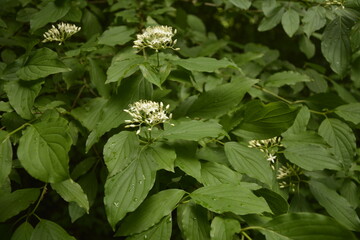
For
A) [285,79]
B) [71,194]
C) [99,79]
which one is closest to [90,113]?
[99,79]

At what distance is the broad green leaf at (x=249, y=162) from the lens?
1306 millimetres

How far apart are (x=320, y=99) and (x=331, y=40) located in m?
0.37

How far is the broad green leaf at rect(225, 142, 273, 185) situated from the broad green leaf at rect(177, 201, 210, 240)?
0.89ft

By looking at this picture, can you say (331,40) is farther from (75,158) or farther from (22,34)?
(22,34)

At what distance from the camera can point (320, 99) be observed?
6.43ft


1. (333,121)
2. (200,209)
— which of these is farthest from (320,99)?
(200,209)

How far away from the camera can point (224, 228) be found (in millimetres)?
1043

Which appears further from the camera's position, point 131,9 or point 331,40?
point 131,9

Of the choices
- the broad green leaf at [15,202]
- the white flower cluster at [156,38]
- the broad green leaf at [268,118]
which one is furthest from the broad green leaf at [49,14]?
the broad green leaf at [268,118]

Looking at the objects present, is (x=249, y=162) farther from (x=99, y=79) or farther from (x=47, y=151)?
(x=99, y=79)

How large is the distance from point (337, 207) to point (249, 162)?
0.69 metres

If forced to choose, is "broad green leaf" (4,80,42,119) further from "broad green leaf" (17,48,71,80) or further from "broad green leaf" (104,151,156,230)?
"broad green leaf" (104,151,156,230)

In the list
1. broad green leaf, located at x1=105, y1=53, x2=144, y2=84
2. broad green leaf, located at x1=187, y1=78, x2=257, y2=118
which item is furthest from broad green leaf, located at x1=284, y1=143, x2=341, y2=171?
broad green leaf, located at x1=105, y1=53, x2=144, y2=84

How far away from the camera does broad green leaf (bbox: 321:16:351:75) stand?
177 cm
